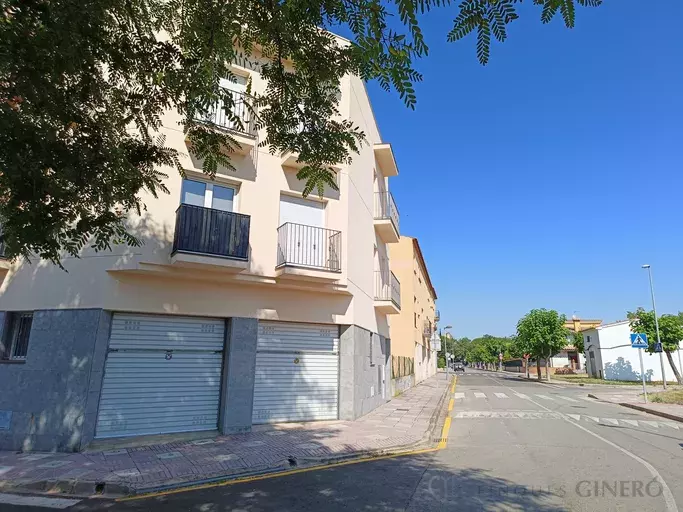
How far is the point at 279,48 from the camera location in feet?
13.3

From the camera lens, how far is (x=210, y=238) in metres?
9.42

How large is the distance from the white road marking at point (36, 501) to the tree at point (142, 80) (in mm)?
3565

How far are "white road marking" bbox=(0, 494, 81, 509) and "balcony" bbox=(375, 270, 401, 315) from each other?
37.3ft

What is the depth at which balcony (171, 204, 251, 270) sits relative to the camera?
29.9 ft

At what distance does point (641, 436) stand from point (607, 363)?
117 ft

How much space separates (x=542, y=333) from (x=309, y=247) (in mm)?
32795

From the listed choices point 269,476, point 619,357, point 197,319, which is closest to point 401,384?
point 197,319

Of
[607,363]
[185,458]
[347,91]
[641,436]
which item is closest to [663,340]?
[607,363]

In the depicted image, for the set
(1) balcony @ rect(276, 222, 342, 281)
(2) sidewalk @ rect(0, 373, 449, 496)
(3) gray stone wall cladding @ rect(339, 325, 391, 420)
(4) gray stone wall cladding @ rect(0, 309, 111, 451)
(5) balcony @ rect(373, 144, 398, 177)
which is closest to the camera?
(2) sidewalk @ rect(0, 373, 449, 496)

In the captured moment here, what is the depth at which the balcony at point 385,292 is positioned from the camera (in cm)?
1598

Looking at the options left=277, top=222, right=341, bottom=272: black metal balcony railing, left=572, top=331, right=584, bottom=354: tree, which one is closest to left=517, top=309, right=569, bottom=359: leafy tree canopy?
left=572, top=331, right=584, bottom=354: tree

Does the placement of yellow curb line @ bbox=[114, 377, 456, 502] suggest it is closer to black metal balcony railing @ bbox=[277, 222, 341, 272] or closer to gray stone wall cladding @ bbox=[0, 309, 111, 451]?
gray stone wall cladding @ bbox=[0, 309, 111, 451]

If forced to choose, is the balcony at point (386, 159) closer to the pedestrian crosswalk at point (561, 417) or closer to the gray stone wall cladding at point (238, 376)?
the gray stone wall cladding at point (238, 376)

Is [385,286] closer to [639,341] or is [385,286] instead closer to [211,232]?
[211,232]
